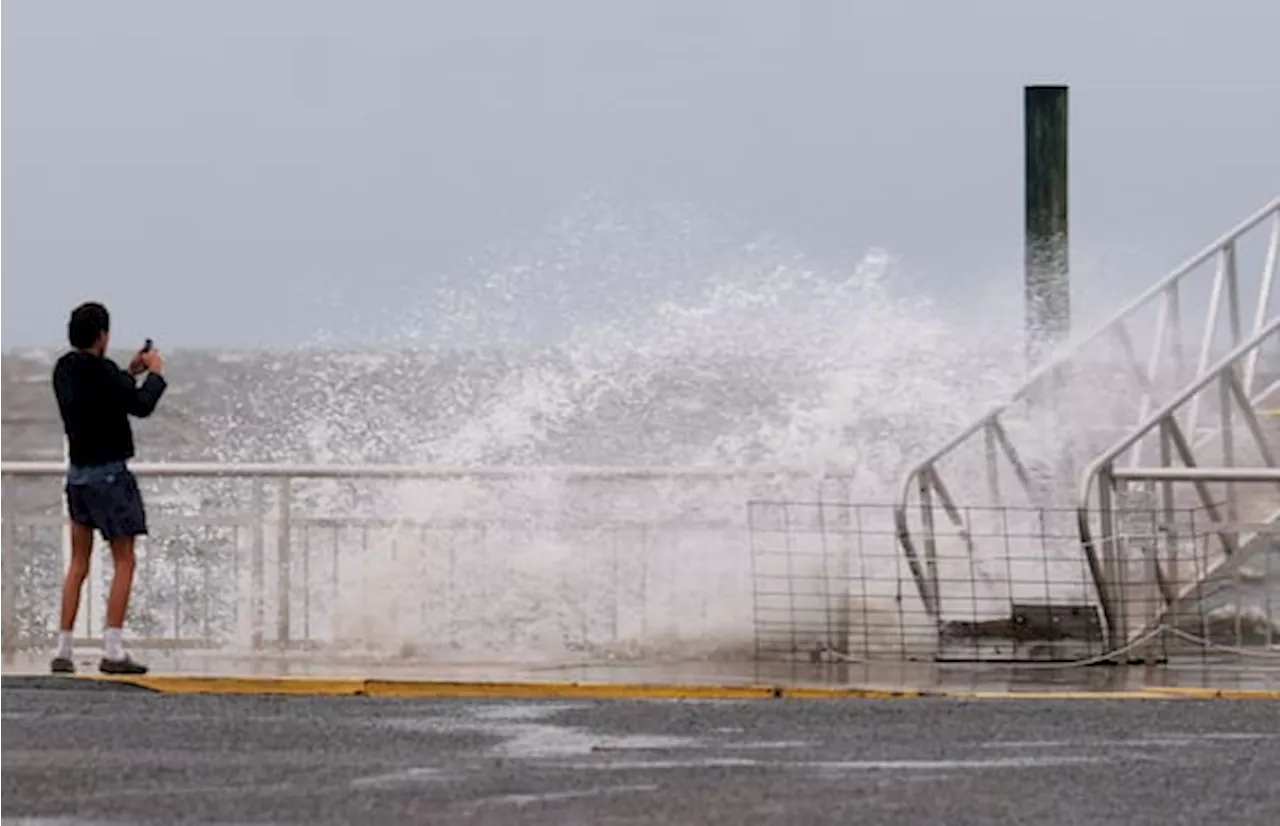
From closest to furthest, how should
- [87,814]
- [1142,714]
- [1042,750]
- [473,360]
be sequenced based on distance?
1. [87,814]
2. [1042,750]
3. [1142,714]
4. [473,360]

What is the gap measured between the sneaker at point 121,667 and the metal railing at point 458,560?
177 cm

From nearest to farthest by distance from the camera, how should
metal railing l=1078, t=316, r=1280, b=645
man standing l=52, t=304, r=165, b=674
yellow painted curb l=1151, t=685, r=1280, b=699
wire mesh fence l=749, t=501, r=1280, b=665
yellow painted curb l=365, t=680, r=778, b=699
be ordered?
yellow painted curb l=1151, t=685, r=1280, b=699 < yellow painted curb l=365, t=680, r=778, b=699 < man standing l=52, t=304, r=165, b=674 < metal railing l=1078, t=316, r=1280, b=645 < wire mesh fence l=749, t=501, r=1280, b=665

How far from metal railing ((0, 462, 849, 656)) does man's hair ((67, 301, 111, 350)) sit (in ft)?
5.12

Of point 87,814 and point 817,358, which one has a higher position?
point 817,358

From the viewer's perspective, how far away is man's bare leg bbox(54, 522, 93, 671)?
1903cm

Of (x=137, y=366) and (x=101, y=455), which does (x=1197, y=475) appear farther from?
(x=101, y=455)

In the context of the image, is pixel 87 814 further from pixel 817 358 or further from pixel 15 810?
pixel 817 358

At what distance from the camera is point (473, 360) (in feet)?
95.5

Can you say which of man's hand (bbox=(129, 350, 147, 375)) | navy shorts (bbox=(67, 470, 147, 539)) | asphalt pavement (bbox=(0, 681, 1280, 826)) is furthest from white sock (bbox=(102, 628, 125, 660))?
man's hand (bbox=(129, 350, 147, 375))

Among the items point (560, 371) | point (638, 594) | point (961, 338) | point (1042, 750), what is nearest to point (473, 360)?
point (560, 371)

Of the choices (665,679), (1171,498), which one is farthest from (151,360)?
(1171,498)

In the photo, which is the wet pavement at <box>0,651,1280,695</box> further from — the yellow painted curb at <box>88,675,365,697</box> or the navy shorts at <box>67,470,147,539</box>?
the navy shorts at <box>67,470,147,539</box>

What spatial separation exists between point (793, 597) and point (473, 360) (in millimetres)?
8682

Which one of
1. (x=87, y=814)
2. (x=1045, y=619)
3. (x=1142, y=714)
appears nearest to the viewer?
(x=87, y=814)
